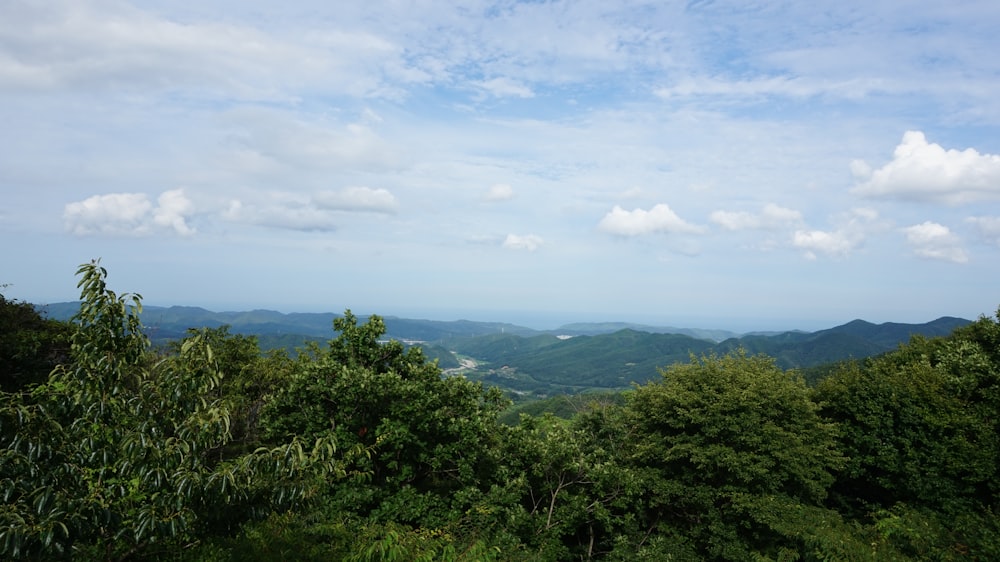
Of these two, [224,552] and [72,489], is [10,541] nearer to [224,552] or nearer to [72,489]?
[72,489]

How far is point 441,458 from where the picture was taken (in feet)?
48.5

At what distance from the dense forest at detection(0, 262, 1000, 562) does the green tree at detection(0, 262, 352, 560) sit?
21 millimetres

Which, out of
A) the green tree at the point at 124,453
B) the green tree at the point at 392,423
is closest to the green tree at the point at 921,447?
the green tree at the point at 392,423

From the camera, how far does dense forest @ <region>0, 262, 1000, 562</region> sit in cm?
472

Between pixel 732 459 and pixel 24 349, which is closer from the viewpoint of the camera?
pixel 732 459

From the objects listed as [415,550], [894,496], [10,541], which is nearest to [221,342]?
[415,550]

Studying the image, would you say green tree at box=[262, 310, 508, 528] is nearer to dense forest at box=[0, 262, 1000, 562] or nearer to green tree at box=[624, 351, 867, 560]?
dense forest at box=[0, 262, 1000, 562]

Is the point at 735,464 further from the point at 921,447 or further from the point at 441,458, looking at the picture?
the point at 441,458

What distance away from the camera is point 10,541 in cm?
366

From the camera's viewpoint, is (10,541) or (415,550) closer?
(10,541)

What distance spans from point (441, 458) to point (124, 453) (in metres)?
11.0

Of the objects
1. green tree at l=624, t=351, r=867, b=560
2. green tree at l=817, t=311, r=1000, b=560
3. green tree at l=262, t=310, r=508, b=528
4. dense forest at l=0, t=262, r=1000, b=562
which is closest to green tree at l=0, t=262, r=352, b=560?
dense forest at l=0, t=262, r=1000, b=562

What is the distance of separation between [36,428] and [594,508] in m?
14.3

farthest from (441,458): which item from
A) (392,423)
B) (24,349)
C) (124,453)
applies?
(24,349)
